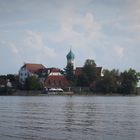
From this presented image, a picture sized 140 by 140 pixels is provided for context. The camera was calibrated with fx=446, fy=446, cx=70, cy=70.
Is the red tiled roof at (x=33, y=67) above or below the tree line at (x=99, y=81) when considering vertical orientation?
above

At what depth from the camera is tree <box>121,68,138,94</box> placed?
6107 inches

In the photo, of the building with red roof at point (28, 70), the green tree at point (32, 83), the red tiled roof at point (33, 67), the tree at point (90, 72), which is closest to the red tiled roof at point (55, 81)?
the building with red roof at point (28, 70)

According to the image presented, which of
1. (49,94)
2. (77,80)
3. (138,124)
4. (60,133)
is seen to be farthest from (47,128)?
(77,80)

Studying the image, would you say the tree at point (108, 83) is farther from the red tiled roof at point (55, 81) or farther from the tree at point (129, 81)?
the red tiled roof at point (55, 81)

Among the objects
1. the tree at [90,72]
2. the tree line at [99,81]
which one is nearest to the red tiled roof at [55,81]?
the tree line at [99,81]

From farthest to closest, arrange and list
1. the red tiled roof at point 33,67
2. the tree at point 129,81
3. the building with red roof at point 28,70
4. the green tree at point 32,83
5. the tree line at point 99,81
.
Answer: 1. the red tiled roof at point 33,67
2. the building with red roof at point 28,70
3. the tree at point 129,81
4. the tree line at point 99,81
5. the green tree at point 32,83

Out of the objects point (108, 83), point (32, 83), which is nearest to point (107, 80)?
point (108, 83)

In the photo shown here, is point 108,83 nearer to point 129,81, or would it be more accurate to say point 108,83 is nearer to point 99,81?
point 99,81

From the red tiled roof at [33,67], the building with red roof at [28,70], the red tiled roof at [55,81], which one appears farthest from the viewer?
the red tiled roof at [33,67]

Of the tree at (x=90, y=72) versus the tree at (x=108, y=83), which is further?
the tree at (x=90, y=72)

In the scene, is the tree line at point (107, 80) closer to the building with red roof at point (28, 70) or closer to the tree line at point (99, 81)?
the tree line at point (99, 81)

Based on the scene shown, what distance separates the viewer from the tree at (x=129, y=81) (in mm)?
155125

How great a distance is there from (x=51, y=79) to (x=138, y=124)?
126 metres

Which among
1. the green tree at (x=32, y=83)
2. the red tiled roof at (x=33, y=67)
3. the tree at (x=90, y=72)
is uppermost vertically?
the red tiled roof at (x=33, y=67)
